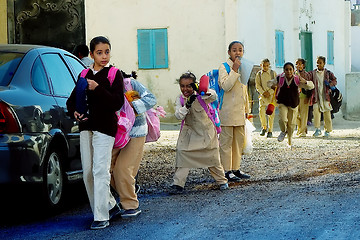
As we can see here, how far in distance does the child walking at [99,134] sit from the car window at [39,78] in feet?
2.44

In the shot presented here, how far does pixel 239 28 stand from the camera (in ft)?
85.7

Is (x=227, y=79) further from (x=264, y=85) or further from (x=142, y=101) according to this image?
(x=264, y=85)

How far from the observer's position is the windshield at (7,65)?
7.88 meters

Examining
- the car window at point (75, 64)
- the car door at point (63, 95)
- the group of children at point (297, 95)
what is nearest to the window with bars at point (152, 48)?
the group of children at point (297, 95)

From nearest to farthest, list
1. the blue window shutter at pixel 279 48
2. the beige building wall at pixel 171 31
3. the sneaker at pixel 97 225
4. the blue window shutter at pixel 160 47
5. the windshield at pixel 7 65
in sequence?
1. the sneaker at pixel 97 225
2. the windshield at pixel 7 65
3. the beige building wall at pixel 171 31
4. the blue window shutter at pixel 160 47
5. the blue window shutter at pixel 279 48

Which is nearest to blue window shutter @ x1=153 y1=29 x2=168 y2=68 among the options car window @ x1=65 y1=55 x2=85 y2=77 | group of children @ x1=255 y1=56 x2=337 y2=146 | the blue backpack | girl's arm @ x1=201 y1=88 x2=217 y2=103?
group of children @ x1=255 y1=56 x2=337 y2=146

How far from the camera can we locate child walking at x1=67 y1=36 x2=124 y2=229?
737 centimetres

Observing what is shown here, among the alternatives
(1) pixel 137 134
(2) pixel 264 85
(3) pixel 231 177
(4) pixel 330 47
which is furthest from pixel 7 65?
(4) pixel 330 47

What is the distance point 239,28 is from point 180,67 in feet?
6.71

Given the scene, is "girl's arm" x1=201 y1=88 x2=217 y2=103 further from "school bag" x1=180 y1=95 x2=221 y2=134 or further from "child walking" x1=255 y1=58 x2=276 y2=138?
"child walking" x1=255 y1=58 x2=276 y2=138

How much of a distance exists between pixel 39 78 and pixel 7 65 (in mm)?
322

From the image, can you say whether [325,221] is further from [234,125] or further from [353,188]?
[234,125]

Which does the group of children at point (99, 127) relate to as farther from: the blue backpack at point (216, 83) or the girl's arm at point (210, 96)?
the blue backpack at point (216, 83)

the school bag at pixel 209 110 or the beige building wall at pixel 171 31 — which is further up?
the beige building wall at pixel 171 31
